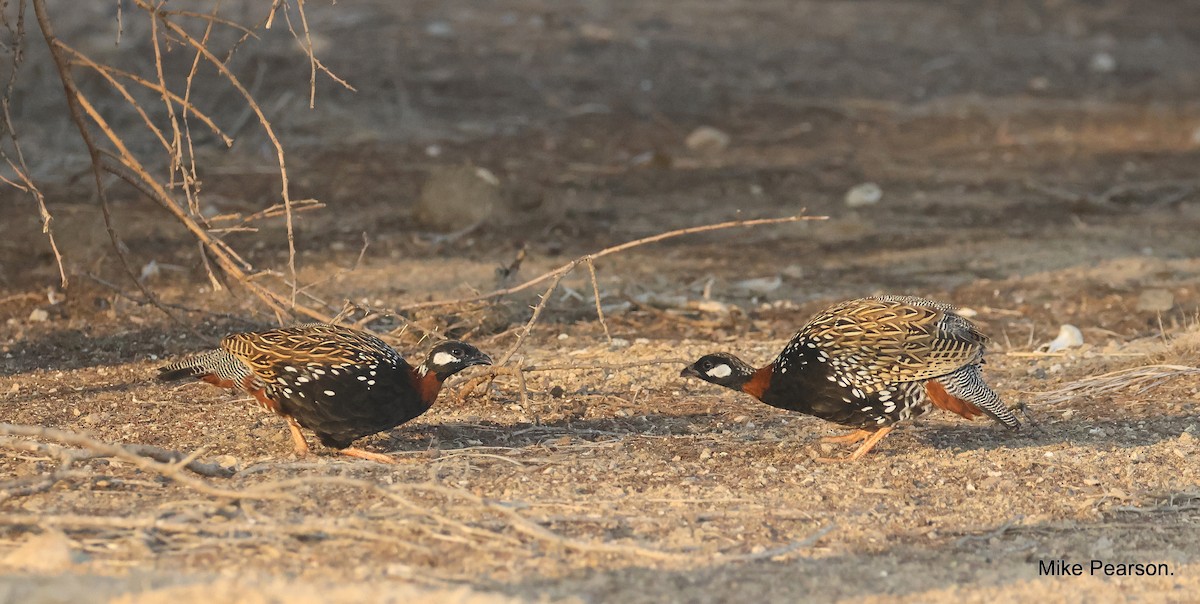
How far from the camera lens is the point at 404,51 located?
1507cm

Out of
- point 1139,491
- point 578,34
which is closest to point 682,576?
point 1139,491

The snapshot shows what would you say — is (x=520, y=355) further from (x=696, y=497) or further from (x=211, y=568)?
(x=211, y=568)

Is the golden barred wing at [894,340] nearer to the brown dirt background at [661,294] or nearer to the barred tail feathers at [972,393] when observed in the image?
the barred tail feathers at [972,393]

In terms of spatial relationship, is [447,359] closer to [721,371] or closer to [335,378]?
[335,378]

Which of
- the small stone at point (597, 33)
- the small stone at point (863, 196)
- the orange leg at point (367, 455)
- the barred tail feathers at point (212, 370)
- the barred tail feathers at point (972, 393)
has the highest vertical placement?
the barred tail feathers at point (972, 393)

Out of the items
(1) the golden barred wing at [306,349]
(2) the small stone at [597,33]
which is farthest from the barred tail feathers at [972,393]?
(2) the small stone at [597,33]

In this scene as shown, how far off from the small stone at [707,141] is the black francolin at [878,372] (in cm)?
783

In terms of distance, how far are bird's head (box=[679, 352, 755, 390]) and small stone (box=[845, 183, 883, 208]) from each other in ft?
20.6

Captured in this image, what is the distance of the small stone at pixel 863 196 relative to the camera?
39.3ft

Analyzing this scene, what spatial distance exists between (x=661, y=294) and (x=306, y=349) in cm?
373

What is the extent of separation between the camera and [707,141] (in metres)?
13.7

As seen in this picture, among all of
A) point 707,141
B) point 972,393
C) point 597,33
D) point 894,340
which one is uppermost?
point 894,340

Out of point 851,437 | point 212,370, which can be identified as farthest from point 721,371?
point 212,370

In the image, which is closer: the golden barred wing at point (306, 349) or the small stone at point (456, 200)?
the golden barred wing at point (306, 349)
